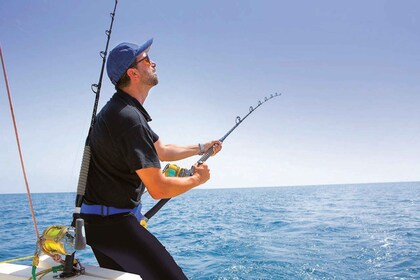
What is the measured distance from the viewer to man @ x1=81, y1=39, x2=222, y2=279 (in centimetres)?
180

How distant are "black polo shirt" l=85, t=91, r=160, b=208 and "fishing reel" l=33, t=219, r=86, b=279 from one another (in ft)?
0.99

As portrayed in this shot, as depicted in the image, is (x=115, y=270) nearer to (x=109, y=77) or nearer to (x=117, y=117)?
(x=117, y=117)

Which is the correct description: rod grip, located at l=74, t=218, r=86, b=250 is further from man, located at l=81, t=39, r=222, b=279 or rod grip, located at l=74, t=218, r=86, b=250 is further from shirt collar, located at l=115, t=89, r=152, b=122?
shirt collar, located at l=115, t=89, r=152, b=122

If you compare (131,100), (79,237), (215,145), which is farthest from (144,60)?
(215,145)

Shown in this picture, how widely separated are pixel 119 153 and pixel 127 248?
1.79 feet

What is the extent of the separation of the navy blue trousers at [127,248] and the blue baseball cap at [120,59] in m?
0.85

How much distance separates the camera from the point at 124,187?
1946 mm

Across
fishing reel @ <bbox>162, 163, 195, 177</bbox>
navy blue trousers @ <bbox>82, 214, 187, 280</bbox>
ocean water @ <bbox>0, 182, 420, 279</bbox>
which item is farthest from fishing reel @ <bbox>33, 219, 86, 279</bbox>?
ocean water @ <bbox>0, 182, 420, 279</bbox>

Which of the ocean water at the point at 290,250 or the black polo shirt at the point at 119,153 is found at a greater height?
the black polo shirt at the point at 119,153

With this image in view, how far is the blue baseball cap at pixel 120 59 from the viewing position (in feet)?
6.78

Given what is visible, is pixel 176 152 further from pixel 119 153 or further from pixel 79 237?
pixel 79 237

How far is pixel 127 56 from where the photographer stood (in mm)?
2068

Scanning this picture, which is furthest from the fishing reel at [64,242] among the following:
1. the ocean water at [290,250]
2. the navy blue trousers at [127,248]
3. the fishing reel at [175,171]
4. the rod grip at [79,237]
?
the ocean water at [290,250]

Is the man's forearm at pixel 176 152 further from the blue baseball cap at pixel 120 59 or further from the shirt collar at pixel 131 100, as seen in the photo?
the blue baseball cap at pixel 120 59
